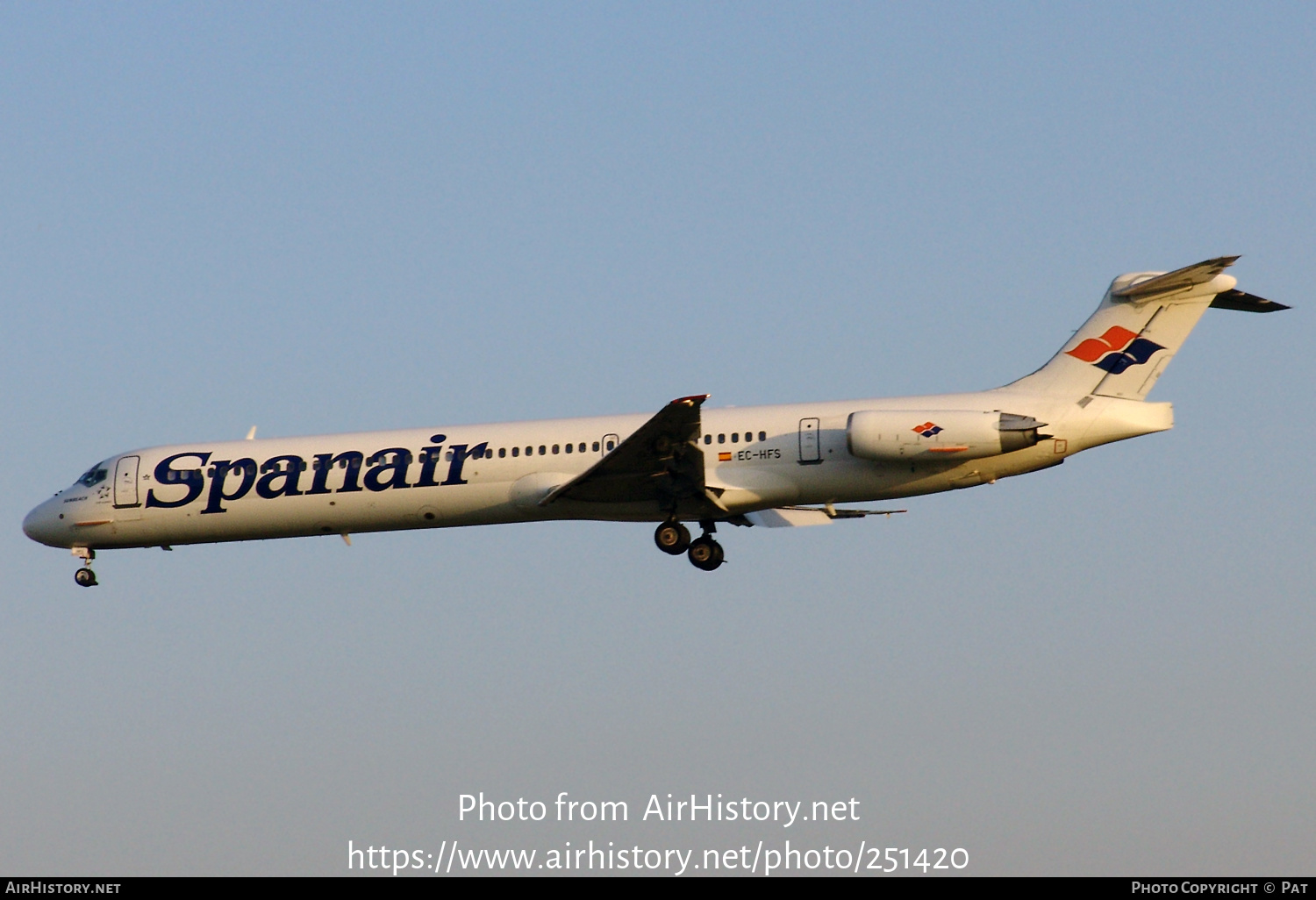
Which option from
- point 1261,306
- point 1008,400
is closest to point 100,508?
point 1008,400

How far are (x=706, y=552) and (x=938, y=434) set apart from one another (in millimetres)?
5184

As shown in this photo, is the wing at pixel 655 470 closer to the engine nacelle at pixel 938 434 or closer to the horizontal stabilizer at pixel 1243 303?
the engine nacelle at pixel 938 434

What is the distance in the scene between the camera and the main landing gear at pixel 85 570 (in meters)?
32.2

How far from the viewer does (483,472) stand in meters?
29.9

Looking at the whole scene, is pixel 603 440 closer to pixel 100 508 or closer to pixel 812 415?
pixel 812 415

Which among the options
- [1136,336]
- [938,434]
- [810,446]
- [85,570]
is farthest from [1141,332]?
[85,570]

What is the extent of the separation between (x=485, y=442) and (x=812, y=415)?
5.84m

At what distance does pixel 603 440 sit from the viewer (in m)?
29.7

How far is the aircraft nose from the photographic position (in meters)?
32.3

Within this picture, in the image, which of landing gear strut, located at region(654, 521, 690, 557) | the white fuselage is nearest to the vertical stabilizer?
the white fuselage

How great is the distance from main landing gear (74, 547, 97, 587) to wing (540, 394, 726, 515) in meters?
9.21

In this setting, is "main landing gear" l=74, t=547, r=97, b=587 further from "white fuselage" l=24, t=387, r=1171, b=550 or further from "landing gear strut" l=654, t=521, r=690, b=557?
"landing gear strut" l=654, t=521, r=690, b=557

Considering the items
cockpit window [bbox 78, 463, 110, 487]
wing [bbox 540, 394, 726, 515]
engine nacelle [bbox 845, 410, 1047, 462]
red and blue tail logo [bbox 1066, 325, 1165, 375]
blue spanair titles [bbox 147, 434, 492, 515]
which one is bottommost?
engine nacelle [bbox 845, 410, 1047, 462]

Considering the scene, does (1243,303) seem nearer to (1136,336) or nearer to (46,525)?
(1136,336)
